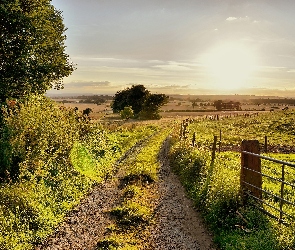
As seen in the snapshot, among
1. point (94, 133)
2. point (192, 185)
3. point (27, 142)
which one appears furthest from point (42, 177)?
point (94, 133)

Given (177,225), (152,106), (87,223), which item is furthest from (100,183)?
(152,106)

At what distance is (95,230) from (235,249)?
636cm

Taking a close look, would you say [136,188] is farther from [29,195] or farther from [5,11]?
[5,11]

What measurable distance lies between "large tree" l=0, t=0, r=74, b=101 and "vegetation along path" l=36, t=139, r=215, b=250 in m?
9.09

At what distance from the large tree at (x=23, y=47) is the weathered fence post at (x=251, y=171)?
1545 cm

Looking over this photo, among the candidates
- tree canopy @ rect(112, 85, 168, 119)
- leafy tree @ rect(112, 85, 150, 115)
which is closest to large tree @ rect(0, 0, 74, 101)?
tree canopy @ rect(112, 85, 168, 119)

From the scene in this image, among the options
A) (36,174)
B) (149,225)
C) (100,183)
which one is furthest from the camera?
(100,183)

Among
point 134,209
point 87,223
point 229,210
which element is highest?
point 229,210

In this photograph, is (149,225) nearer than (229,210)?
No

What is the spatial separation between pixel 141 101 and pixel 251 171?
8856cm

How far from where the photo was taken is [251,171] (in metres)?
13.6

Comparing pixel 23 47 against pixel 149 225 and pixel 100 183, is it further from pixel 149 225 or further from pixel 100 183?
pixel 149 225

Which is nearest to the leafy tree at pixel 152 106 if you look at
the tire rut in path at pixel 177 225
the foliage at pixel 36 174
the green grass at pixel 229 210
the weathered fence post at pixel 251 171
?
the foliage at pixel 36 174

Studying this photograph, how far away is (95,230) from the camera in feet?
47.1
